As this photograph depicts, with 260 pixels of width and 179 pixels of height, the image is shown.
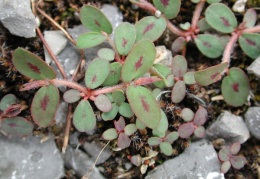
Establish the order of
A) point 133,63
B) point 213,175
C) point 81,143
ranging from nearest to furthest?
point 133,63
point 213,175
point 81,143

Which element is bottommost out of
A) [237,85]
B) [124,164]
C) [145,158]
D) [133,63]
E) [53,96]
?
[124,164]

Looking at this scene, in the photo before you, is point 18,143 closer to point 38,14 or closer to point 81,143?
point 81,143

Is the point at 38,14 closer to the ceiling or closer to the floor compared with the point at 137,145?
closer to the ceiling

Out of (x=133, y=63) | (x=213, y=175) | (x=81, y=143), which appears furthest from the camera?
(x=81, y=143)

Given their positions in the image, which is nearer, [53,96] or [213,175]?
[53,96]

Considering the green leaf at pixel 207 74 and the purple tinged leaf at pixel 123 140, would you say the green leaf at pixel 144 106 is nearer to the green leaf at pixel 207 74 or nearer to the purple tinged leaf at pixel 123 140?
the purple tinged leaf at pixel 123 140

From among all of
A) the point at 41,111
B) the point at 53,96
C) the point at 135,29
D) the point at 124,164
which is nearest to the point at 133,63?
the point at 135,29

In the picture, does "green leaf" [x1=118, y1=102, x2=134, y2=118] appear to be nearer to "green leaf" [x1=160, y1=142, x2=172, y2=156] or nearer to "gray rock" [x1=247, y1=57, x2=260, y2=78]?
"green leaf" [x1=160, y1=142, x2=172, y2=156]

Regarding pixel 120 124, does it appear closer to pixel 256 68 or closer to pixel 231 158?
pixel 231 158
